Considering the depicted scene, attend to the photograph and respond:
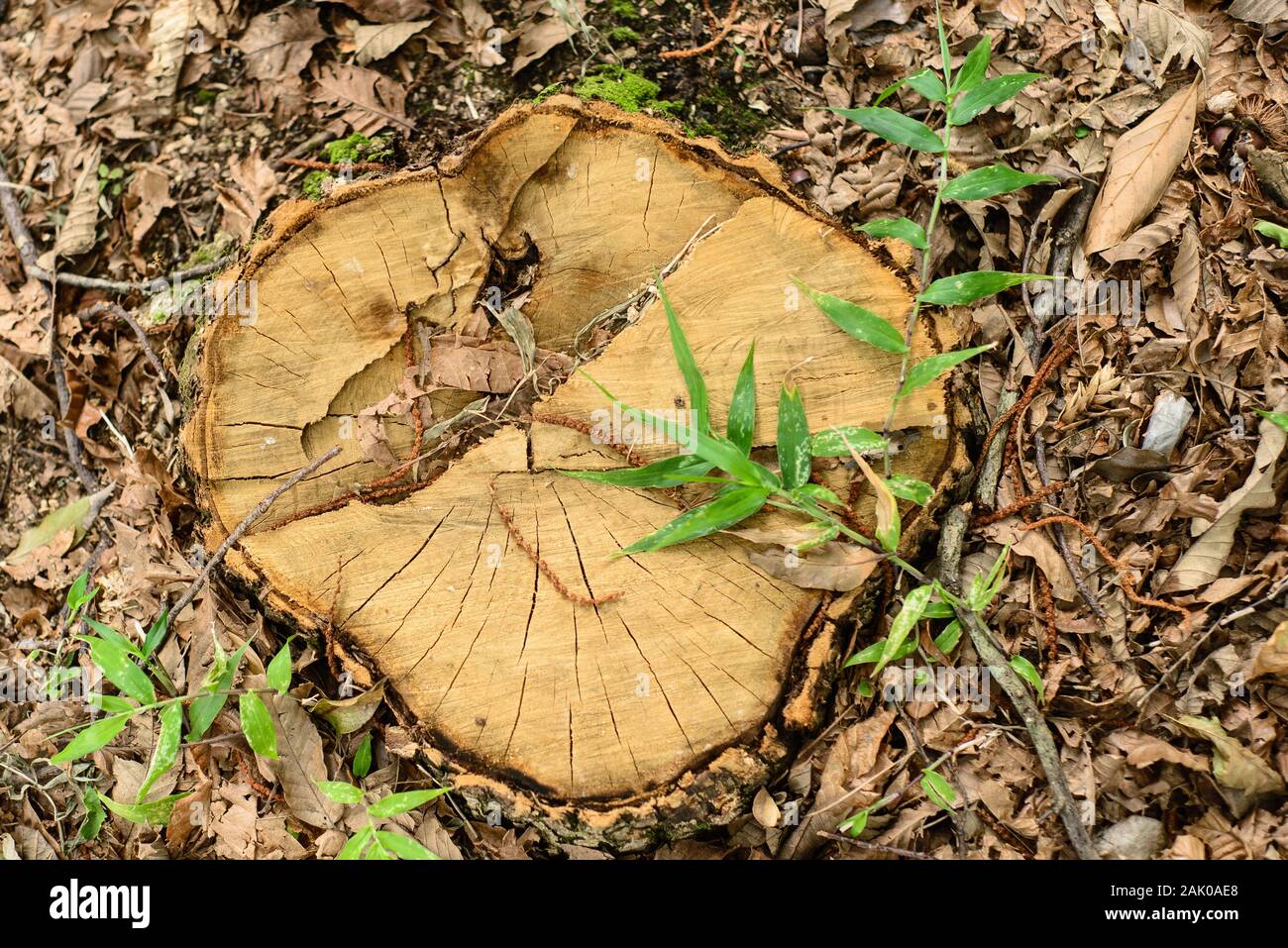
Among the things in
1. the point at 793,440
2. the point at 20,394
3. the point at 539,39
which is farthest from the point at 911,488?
the point at 20,394

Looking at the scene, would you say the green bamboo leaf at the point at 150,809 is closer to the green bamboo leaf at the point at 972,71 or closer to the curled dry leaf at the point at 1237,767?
the curled dry leaf at the point at 1237,767

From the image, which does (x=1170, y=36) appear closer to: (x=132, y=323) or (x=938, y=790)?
(x=938, y=790)

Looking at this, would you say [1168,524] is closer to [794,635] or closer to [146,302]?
[794,635]

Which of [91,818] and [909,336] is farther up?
[909,336]

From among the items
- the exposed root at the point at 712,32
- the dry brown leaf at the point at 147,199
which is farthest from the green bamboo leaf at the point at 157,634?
the exposed root at the point at 712,32

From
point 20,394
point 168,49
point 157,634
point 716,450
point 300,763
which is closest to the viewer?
point 716,450

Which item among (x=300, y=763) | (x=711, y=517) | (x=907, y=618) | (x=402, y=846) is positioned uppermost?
(x=711, y=517)

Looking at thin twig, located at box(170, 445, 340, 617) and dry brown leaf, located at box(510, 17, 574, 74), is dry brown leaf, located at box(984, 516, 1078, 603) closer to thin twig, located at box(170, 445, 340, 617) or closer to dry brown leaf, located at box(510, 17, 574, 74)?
thin twig, located at box(170, 445, 340, 617)
